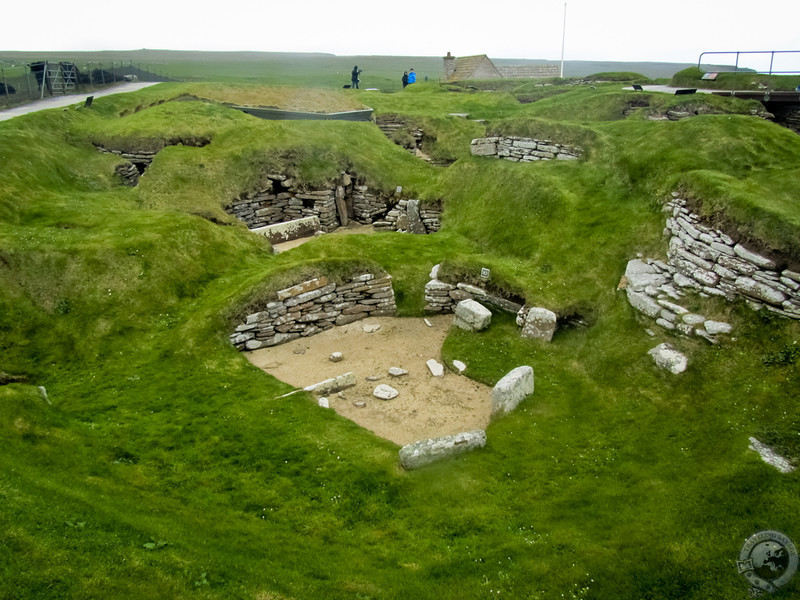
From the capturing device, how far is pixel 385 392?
14.8 metres

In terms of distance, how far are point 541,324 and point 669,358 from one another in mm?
3723

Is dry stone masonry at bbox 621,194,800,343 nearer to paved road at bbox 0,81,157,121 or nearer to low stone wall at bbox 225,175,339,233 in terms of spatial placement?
low stone wall at bbox 225,175,339,233

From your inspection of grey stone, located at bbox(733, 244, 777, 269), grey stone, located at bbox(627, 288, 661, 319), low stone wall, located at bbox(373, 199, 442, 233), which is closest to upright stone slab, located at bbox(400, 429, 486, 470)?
grey stone, located at bbox(627, 288, 661, 319)

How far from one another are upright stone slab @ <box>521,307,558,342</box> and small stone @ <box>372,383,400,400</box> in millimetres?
4449

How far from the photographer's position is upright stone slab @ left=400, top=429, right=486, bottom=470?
447 inches

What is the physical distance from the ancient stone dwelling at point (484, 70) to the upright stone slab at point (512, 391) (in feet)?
156

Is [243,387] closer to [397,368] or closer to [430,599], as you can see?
[397,368]

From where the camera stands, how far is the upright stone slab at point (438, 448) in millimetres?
11352

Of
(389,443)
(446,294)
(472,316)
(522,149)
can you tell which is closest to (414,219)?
(522,149)

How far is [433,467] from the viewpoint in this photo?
448 inches

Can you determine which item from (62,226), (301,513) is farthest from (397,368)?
(62,226)

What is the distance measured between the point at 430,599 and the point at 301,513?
321cm

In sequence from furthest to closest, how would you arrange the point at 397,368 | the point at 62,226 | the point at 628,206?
the point at 62,226, the point at 628,206, the point at 397,368

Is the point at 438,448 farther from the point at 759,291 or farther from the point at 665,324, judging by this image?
the point at 759,291
